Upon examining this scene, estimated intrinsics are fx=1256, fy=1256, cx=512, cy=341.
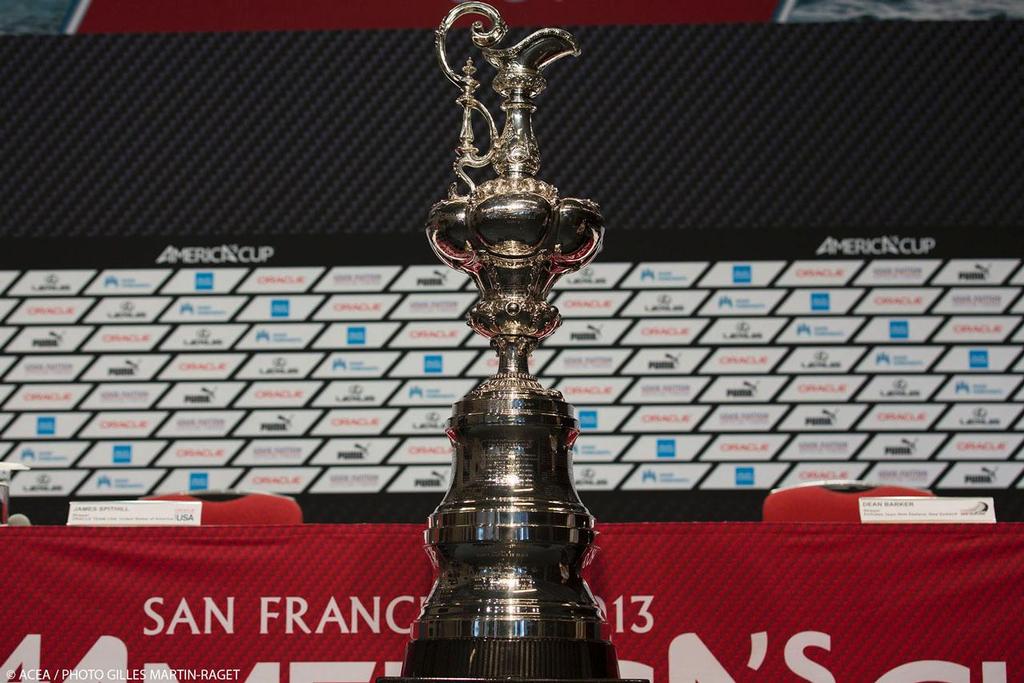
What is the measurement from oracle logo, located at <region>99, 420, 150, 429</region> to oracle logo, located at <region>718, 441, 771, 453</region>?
7.14 ft

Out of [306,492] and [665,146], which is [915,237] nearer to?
[665,146]

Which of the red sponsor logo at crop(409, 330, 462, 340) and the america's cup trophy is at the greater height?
the red sponsor logo at crop(409, 330, 462, 340)

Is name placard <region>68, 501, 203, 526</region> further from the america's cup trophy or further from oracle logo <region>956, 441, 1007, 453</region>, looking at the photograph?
oracle logo <region>956, 441, 1007, 453</region>

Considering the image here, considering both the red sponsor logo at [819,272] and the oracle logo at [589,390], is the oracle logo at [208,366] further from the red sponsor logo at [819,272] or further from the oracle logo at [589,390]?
the red sponsor logo at [819,272]

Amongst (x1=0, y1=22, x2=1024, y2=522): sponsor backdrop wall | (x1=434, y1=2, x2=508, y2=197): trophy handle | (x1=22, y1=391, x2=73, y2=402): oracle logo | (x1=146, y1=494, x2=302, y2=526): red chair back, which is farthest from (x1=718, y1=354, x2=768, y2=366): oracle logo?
(x1=434, y1=2, x2=508, y2=197): trophy handle

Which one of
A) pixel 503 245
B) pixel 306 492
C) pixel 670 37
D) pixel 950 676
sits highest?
pixel 670 37

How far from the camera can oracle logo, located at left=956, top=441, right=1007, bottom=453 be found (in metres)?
4.64

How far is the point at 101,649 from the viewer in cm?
177

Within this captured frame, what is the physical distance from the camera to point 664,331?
15.5ft

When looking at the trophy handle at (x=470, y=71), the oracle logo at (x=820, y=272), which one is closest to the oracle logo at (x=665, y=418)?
the oracle logo at (x=820, y=272)

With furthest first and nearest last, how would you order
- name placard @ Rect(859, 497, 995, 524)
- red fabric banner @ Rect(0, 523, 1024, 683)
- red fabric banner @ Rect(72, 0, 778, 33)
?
1. red fabric banner @ Rect(72, 0, 778, 33)
2. name placard @ Rect(859, 497, 995, 524)
3. red fabric banner @ Rect(0, 523, 1024, 683)

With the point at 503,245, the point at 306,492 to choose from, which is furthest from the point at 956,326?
the point at 503,245

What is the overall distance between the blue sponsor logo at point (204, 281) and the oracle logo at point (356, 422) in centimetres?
70

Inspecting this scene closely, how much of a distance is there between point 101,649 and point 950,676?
46.5 inches
